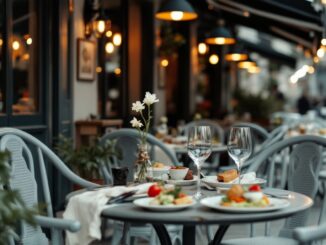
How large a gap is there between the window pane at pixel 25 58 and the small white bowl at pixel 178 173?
8.99 ft

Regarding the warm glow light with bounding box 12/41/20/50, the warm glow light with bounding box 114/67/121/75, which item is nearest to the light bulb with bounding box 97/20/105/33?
the warm glow light with bounding box 12/41/20/50

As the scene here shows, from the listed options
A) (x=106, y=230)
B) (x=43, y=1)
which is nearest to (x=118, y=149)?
(x=106, y=230)

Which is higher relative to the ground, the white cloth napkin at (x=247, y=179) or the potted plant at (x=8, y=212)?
the potted plant at (x=8, y=212)

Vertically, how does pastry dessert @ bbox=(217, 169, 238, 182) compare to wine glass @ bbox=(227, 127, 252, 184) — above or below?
below

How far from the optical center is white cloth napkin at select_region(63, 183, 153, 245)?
2.30 m

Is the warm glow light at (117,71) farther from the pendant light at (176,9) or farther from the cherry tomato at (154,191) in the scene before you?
the cherry tomato at (154,191)

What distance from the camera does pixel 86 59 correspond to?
6.82 metres

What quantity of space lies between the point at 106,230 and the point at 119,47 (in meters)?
3.65

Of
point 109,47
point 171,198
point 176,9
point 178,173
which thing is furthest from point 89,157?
point 109,47

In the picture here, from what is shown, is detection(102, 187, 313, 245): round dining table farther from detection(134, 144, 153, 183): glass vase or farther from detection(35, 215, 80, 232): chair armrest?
detection(134, 144, 153, 183): glass vase

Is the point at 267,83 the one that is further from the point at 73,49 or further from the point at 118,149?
the point at 118,149

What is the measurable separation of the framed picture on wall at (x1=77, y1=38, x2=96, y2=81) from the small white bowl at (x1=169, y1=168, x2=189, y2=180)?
3935 mm

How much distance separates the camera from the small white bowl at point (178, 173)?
A: 9.36 ft

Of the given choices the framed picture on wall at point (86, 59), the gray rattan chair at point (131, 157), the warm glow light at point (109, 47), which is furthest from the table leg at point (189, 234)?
the warm glow light at point (109, 47)
